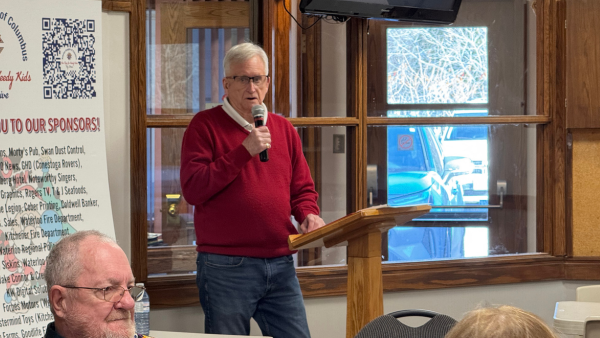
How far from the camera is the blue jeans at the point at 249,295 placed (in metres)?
2.72

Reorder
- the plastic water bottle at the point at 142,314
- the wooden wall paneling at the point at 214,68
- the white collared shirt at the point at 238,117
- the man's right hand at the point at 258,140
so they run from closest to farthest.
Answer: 1. the man's right hand at the point at 258,140
2. the white collared shirt at the point at 238,117
3. the plastic water bottle at the point at 142,314
4. the wooden wall paneling at the point at 214,68

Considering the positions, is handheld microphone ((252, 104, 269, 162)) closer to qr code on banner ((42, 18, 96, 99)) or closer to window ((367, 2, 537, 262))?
Result: qr code on banner ((42, 18, 96, 99))

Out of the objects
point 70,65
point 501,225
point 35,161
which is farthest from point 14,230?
point 501,225

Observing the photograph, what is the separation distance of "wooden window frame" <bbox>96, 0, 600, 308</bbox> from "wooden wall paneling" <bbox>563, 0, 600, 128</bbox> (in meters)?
0.05

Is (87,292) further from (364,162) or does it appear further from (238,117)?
(364,162)

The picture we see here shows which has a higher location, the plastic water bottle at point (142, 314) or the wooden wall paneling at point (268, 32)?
the wooden wall paneling at point (268, 32)

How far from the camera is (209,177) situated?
2686 millimetres

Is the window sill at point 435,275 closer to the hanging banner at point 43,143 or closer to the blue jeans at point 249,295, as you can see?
the blue jeans at point 249,295

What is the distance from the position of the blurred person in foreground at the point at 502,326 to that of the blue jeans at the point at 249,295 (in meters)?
1.65

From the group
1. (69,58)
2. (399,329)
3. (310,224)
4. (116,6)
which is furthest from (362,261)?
(116,6)

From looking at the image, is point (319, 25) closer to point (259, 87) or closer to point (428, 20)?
point (428, 20)

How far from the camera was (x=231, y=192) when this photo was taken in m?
2.75

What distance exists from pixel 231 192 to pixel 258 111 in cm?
34

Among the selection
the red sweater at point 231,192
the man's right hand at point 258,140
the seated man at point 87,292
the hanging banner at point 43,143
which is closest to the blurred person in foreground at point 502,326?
the seated man at point 87,292
